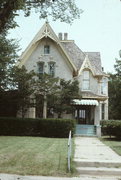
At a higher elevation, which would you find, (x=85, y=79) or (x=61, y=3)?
(x=61, y=3)

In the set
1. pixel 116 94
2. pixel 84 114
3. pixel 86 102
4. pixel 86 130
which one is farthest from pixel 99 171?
pixel 116 94

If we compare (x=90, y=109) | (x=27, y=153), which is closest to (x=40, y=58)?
(x=90, y=109)

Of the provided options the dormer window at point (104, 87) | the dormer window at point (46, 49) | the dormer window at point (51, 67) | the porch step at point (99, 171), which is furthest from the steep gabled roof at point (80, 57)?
the porch step at point (99, 171)

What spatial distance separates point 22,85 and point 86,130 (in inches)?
338

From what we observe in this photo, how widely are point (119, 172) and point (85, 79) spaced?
79.9 ft

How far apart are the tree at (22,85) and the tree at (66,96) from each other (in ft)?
8.68

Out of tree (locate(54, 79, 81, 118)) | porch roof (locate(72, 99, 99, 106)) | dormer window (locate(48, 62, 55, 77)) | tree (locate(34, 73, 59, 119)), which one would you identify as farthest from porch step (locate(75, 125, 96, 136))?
dormer window (locate(48, 62, 55, 77))

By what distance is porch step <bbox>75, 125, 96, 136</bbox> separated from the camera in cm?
3184

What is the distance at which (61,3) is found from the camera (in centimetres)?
1825

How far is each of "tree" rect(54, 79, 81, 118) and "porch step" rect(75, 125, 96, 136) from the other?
124 inches

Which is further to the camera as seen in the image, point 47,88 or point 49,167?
point 47,88

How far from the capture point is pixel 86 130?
32.2 m

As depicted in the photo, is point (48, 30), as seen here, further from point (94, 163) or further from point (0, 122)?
point (94, 163)

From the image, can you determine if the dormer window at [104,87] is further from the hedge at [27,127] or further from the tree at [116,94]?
the tree at [116,94]
